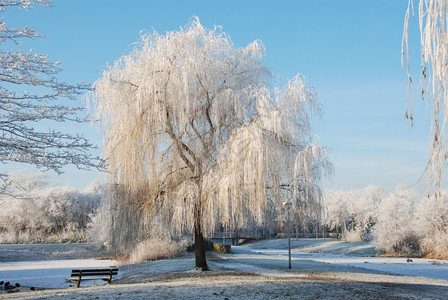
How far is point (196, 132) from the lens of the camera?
45.5 ft

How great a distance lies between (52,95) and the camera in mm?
9445

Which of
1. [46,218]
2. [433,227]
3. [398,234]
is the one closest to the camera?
[433,227]

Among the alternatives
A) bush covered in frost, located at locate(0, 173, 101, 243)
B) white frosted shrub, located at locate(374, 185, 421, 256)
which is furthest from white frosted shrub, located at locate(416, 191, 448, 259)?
bush covered in frost, located at locate(0, 173, 101, 243)

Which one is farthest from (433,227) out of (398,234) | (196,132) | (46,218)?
(46,218)

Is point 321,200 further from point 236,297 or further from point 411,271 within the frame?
point 411,271

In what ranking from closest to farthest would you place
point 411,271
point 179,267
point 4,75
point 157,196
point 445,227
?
point 4,75 → point 157,196 → point 179,267 → point 411,271 → point 445,227

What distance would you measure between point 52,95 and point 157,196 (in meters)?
5.26

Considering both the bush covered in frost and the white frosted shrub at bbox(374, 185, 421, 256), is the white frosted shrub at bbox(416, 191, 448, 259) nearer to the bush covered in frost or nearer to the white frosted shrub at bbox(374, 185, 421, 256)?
the white frosted shrub at bbox(374, 185, 421, 256)

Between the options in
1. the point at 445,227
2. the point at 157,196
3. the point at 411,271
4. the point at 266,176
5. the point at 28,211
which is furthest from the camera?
the point at 28,211

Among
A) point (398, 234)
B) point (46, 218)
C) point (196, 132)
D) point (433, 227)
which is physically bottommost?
point (398, 234)

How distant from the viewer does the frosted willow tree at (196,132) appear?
12836 millimetres

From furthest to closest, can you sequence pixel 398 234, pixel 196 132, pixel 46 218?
pixel 46 218 → pixel 398 234 → pixel 196 132

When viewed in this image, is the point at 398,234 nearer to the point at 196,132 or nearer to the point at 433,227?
the point at 433,227

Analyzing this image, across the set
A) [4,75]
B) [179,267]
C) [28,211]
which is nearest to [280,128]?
[4,75]
